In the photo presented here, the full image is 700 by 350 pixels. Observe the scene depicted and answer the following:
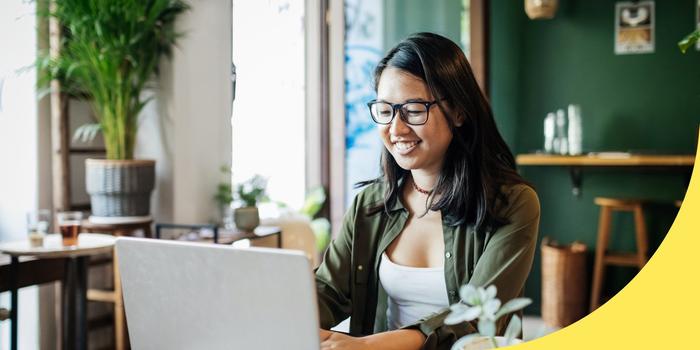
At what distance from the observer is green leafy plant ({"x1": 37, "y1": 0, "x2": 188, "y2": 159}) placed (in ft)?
9.71

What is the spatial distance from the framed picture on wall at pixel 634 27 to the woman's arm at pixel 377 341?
4102mm

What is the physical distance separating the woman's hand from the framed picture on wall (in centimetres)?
421

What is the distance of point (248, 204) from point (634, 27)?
2930 mm

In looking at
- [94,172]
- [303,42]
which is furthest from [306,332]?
[303,42]

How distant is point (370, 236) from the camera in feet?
5.01

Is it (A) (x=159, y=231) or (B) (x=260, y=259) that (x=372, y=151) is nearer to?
(A) (x=159, y=231)

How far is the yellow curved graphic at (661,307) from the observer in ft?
1.88

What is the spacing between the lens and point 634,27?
4676mm

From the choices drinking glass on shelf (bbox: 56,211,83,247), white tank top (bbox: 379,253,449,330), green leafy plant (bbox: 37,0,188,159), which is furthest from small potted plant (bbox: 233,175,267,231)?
white tank top (bbox: 379,253,449,330)

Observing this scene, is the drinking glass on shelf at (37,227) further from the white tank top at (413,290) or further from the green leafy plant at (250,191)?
the white tank top at (413,290)

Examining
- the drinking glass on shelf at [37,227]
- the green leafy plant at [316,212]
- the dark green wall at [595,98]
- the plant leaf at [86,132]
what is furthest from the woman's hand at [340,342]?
the dark green wall at [595,98]

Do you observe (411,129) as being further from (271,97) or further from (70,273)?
(271,97)

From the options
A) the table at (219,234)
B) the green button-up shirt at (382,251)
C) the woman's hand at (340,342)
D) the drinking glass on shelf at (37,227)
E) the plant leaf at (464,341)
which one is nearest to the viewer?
the plant leaf at (464,341)

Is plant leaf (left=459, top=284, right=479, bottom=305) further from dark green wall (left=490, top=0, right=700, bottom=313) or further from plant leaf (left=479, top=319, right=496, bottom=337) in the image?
dark green wall (left=490, top=0, right=700, bottom=313)
